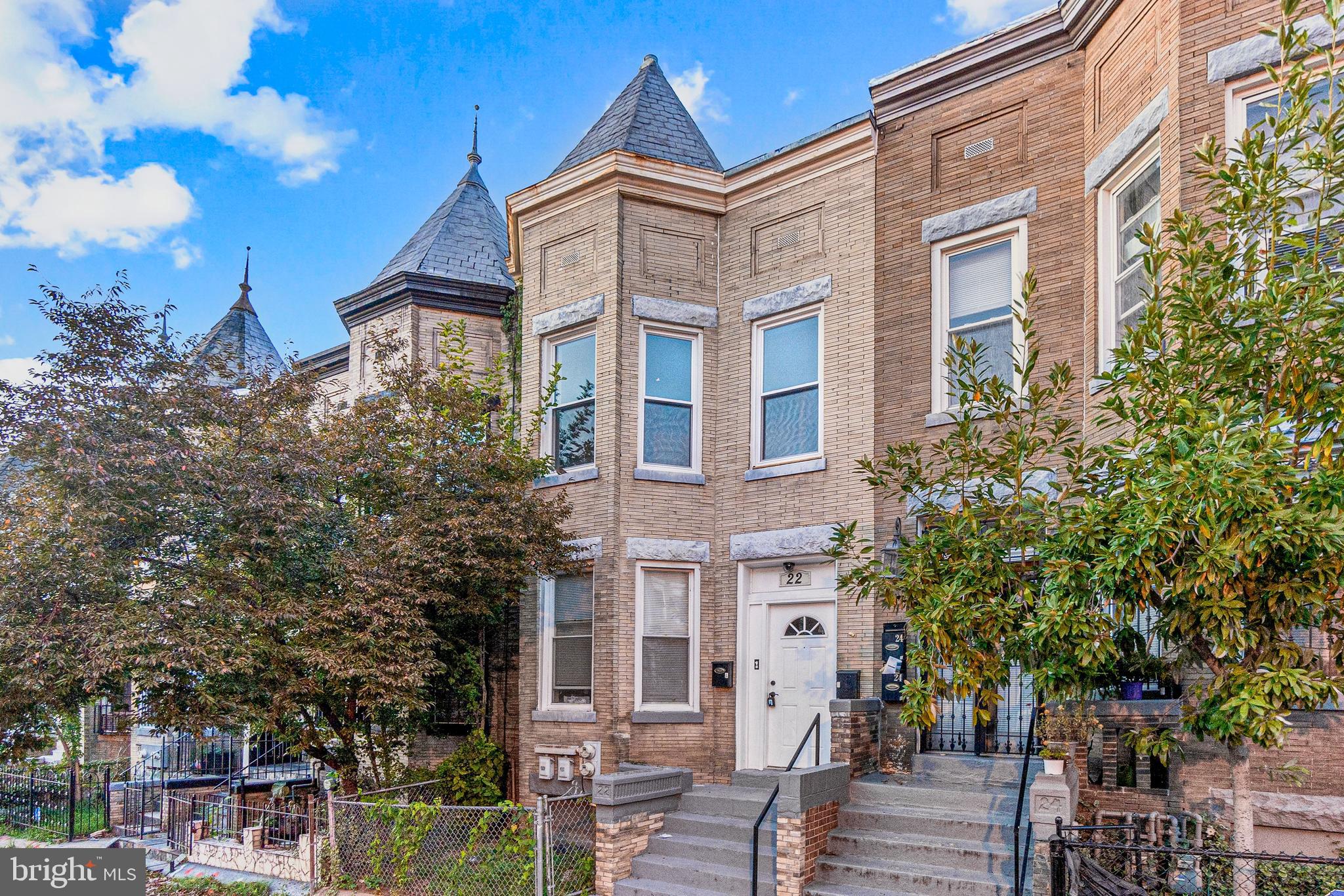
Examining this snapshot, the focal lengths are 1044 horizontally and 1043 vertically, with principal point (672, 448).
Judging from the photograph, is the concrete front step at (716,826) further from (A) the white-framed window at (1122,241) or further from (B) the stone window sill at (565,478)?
(A) the white-framed window at (1122,241)

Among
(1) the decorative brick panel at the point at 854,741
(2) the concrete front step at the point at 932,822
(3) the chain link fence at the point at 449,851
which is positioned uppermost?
(1) the decorative brick panel at the point at 854,741

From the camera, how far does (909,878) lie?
8672mm

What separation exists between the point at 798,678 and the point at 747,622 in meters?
0.96

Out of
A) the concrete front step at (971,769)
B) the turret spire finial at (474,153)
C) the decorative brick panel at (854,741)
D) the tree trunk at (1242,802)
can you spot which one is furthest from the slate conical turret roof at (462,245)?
the tree trunk at (1242,802)

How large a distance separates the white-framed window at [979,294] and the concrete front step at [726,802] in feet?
15.1

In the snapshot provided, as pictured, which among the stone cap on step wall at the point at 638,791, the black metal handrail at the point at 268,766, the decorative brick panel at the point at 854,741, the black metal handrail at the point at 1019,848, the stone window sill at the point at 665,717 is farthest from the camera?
the black metal handrail at the point at 268,766

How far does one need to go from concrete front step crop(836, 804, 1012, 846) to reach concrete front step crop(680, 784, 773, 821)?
1022mm

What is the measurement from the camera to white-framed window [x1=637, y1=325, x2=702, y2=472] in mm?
13406

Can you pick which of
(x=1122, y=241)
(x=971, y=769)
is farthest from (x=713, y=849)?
(x=1122, y=241)

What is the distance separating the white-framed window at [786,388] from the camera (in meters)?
12.8

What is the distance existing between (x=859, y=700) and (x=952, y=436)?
3968mm

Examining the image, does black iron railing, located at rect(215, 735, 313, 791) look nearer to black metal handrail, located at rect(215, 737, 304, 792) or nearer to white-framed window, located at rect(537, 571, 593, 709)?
black metal handrail, located at rect(215, 737, 304, 792)

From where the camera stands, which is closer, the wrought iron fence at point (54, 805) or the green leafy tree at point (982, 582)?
the green leafy tree at point (982, 582)

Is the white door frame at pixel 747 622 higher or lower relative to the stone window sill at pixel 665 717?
higher
